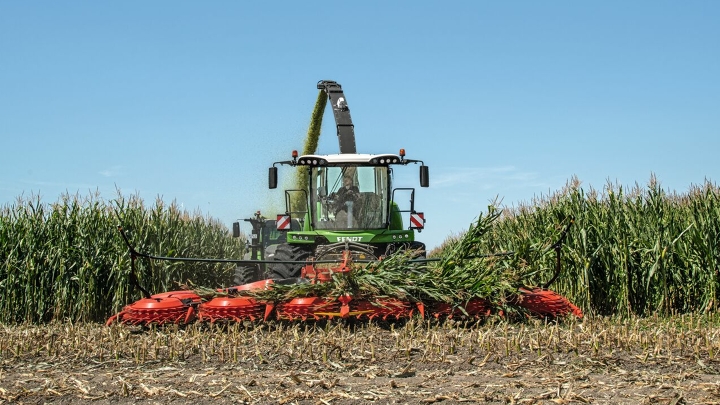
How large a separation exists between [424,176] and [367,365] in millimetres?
4982

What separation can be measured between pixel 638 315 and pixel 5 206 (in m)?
9.57

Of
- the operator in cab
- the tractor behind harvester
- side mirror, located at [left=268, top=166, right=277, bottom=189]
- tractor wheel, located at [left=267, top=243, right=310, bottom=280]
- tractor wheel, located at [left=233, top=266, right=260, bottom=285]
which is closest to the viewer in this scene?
the tractor behind harvester

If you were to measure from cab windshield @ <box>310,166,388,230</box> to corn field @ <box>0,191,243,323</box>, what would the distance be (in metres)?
2.45

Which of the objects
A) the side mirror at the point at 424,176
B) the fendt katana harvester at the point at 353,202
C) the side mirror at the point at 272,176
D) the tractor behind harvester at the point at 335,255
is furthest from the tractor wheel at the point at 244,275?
the side mirror at the point at 424,176

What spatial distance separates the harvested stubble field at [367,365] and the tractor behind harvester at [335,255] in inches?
7.9

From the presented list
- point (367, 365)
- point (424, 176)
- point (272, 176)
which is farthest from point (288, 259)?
point (367, 365)

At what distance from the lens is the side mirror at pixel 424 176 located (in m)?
10.8

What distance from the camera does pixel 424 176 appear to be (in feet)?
35.3

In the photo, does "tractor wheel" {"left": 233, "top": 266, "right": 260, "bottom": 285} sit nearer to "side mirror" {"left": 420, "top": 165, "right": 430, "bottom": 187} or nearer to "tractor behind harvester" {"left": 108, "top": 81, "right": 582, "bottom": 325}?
"tractor behind harvester" {"left": 108, "top": 81, "right": 582, "bottom": 325}

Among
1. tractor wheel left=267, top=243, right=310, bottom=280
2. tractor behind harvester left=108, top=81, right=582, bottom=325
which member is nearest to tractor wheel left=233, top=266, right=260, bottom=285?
tractor behind harvester left=108, top=81, right=582, bottom=325

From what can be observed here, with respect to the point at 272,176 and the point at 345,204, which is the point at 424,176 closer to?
the point at 345,204

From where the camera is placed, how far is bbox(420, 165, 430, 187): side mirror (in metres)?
10.8

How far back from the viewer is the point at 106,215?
38.6ft

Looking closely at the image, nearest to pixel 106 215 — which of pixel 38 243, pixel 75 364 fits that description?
pixel 38 243
